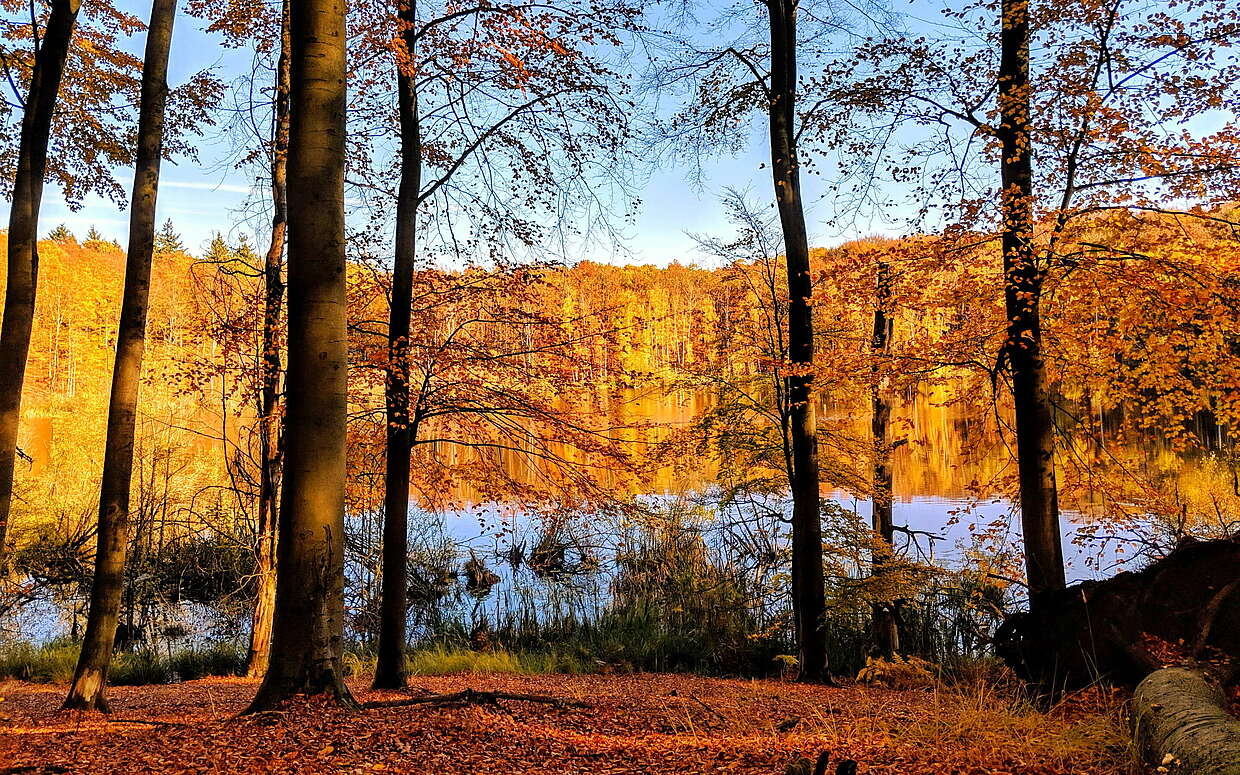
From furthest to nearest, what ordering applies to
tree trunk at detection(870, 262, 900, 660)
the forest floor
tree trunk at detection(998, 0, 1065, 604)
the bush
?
tree trunk at detection(870, 262, 900, 660) → the bush → tree trunk at detection(998, 0, 1065, 604) → the forest floor

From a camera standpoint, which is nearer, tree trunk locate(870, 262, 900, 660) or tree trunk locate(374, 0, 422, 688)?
tree trunk locate(374, 0, 422, 688)

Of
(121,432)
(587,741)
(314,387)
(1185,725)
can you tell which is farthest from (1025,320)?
(121,432)

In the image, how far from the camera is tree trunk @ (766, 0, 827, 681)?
929 cm

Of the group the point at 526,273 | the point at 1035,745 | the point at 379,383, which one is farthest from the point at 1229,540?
the point at 379,383

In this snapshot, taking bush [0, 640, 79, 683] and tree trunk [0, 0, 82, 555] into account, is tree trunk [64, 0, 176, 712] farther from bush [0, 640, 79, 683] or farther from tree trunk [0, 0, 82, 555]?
bush [0, 640, 79, 683]

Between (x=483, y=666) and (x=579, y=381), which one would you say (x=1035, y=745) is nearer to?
(x=579, y=381)

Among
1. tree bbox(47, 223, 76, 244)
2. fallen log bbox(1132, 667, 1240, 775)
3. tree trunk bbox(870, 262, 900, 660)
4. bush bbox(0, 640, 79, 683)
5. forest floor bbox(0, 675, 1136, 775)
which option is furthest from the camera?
tree bbox(47, 223, 76, 244)

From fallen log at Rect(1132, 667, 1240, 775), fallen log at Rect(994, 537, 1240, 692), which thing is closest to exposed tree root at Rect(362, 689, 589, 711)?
fallen log at Rect(1132, 667, 1240, 775)

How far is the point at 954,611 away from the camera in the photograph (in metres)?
11.7

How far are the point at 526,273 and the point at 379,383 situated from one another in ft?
7.19

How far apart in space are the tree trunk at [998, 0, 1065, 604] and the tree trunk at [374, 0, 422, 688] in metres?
6.40

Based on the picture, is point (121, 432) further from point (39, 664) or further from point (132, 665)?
point (39, 664)

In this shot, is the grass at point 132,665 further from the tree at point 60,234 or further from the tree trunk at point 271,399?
the tree at point 60,234

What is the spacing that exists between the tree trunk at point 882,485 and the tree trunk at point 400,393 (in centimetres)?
585
